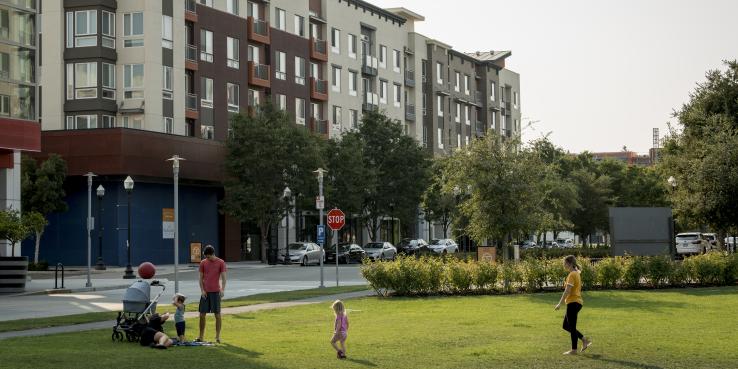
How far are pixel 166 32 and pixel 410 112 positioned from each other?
3537 cm

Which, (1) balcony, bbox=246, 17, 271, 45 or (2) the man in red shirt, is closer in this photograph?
(2) the man in red shirt

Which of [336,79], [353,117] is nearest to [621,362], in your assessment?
[336,79]

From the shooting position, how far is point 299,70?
3049 inches

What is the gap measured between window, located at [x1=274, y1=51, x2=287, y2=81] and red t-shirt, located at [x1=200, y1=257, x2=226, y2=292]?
5579 centimetres

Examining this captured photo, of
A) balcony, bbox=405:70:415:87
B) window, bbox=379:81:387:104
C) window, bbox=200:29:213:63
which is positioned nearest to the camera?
window, bbox=200:29:213:63

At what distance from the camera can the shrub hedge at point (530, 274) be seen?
106 ft

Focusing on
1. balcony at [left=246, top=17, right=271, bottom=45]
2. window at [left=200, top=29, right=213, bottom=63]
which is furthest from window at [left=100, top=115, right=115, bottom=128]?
balcony at [left=246, top=17, right=271, bottom=45]

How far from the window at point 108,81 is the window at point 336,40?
23.6 m

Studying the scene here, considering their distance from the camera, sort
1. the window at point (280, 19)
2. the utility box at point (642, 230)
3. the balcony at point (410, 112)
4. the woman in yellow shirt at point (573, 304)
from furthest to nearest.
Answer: the balcony at point (410, 112) → the window at point (280, 19) → the utility box at point (642, 230) → the woman in yellow shirt at point (573, 304)

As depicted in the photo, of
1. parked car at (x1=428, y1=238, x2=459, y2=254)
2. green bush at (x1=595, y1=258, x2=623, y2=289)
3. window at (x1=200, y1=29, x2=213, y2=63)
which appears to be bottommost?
green bush at (x1=595, y1=258, x2=623, y2=289)

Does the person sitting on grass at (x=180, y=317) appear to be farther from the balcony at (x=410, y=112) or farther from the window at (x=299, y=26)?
the balcony at (x=410, y=112)

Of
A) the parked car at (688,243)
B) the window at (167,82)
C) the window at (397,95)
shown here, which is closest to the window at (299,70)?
the window at (167,82)

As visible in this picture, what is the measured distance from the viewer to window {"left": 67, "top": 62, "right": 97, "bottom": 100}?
201 ft

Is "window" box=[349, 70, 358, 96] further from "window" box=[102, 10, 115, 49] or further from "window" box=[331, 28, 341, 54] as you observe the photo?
"window" box=[102, 10, 115, 49]
